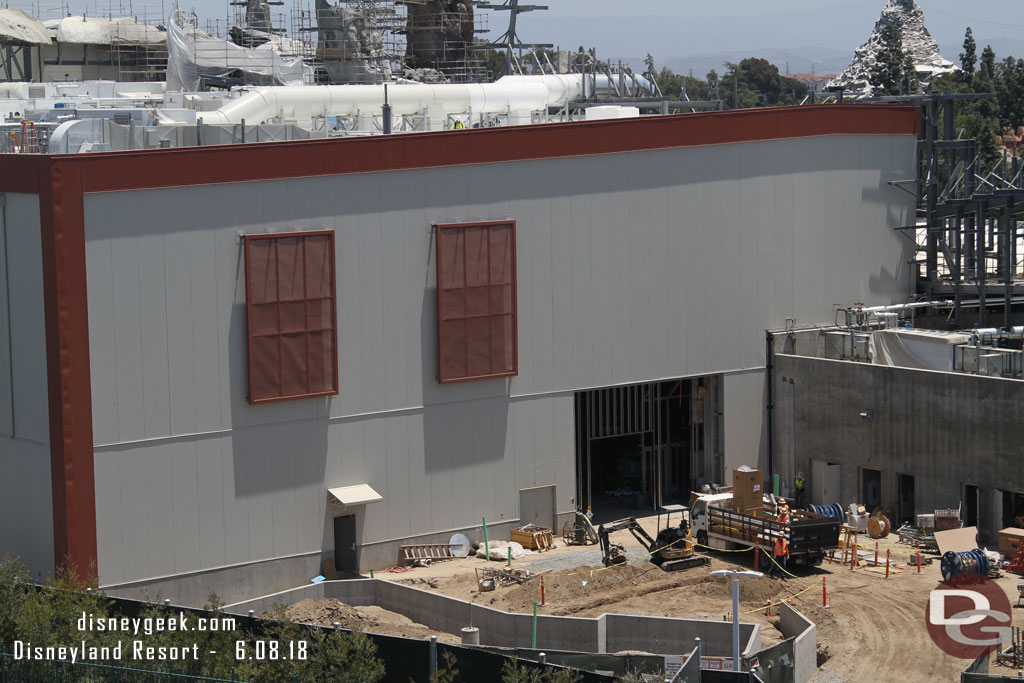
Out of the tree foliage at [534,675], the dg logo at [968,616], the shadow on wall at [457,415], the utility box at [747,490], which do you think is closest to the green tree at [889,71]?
the utility box at [747,490]

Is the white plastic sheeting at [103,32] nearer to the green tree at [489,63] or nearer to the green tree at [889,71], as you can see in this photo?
the green tree at [489,63]

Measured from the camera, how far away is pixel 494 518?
143 ft

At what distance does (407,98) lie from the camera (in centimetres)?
5131

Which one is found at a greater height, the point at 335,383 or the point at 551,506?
the point at 335,383

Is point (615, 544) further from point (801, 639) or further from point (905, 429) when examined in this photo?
point (801, 639)

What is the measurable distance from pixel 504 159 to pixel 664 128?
5759 mm

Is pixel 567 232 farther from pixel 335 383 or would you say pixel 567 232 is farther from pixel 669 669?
pixel 669 669

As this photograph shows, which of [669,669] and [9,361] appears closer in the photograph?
[669,669]

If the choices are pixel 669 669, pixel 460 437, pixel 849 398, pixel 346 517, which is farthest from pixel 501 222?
pixel 669 669

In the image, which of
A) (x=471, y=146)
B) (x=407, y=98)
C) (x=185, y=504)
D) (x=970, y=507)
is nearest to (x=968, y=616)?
(x=970, y=507)

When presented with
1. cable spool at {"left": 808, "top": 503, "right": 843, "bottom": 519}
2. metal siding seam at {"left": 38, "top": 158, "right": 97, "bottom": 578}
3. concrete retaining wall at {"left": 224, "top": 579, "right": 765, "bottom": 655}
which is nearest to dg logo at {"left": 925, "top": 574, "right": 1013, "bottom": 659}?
concrete retaining wall at {"left": 224, "top": 579, "right": 765, "bottom": 655}

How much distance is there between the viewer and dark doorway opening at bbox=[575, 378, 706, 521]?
4728 centimetres

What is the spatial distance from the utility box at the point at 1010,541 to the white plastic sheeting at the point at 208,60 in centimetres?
2863

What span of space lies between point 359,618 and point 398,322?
8.48 m
